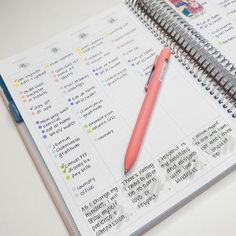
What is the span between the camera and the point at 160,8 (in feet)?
1.94

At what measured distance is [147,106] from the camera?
0.51m

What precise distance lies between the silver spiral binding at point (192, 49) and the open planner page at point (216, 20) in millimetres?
23

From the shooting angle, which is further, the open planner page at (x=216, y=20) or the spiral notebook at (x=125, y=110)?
the open planner page at (x=216, y=20)

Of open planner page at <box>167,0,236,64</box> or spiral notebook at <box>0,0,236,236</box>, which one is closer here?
spiral notebook at <box>0,0,236,236</box>

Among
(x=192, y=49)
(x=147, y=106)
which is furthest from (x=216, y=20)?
(x=147, y=106)

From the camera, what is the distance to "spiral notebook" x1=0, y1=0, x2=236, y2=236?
1.49 feet

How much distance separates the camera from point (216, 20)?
0.59m

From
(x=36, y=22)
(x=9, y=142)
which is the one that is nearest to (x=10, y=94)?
(x=9, y=142)

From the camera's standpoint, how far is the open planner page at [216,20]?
1.84 feet

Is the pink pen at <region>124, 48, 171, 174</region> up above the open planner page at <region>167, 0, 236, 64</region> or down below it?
below

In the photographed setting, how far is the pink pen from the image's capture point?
1.55 feet

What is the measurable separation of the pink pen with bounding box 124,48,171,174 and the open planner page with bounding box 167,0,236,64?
0.08 metres

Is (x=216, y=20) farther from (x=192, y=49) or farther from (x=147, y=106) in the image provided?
(x=147, y=106)

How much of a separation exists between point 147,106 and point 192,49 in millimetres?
118
